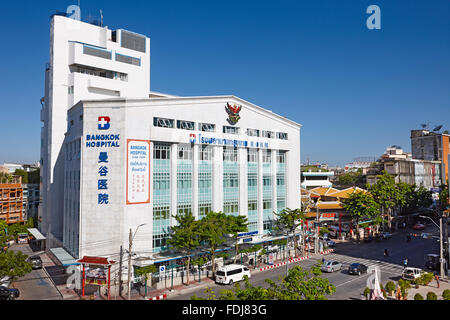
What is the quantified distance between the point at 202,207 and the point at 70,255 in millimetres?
18049

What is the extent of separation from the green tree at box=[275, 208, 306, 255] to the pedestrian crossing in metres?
6.38

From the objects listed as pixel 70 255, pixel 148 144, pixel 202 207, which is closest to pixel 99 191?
pixel 148 144

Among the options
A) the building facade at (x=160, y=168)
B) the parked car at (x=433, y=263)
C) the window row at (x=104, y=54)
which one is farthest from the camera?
the window row at (x=104, y=54)

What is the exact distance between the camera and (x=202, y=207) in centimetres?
4703

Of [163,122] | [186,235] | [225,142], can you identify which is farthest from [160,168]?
[225,142]

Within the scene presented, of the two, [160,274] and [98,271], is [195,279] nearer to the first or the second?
[160,274]

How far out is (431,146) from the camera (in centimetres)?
11388

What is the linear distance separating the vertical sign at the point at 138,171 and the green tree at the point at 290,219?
23.0 metres

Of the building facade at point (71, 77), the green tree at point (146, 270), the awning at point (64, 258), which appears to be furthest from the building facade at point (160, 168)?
the building facade at point (71, 77)

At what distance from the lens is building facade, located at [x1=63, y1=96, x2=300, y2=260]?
39.9 m

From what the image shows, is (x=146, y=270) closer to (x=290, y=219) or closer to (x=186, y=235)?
(x=186, y=235)

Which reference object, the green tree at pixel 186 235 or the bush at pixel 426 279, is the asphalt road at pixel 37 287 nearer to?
the green tree at pixel 186 235

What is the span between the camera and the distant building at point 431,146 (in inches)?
4333

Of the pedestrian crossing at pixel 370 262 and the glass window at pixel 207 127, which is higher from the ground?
the glass window at pixel 207 127
